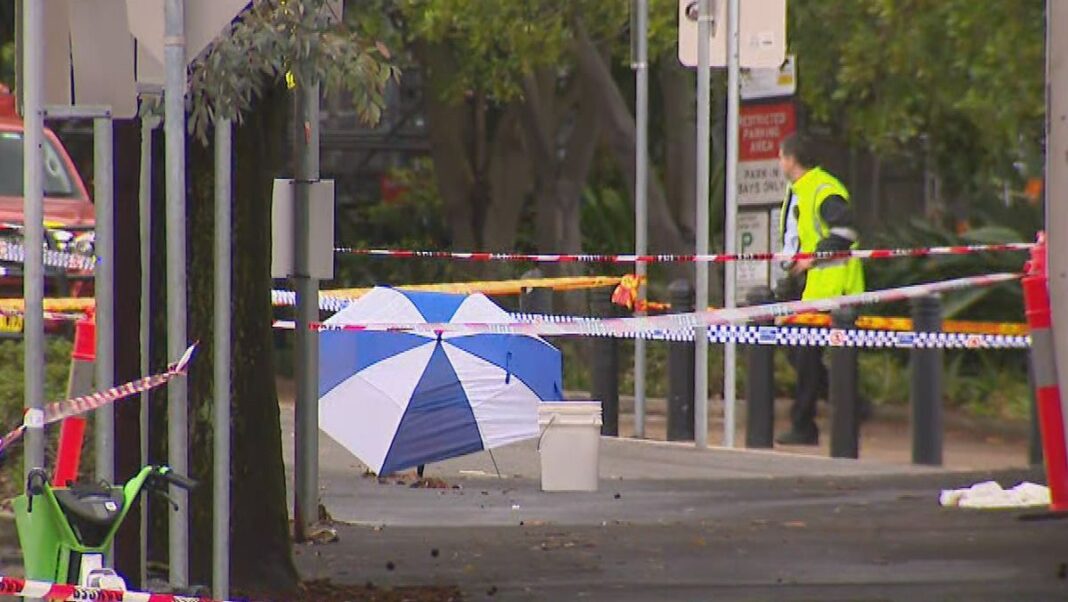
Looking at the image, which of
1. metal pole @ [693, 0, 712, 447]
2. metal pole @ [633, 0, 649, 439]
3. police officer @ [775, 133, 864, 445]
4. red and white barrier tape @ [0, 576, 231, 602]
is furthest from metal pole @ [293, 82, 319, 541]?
metal pole @ [633, 0, 649, 439]

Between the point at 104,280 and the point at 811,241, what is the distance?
30.1 feet

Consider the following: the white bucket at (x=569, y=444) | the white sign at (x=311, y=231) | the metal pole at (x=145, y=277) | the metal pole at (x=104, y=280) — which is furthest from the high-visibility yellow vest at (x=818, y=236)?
the metal pole at (x=104, y=280)

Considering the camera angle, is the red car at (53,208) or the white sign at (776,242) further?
the white sign at (776,242)

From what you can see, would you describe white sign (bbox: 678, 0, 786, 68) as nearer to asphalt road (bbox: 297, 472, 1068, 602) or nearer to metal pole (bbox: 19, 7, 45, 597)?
asphalt road (bbox: 297, 472, 1068, 602)

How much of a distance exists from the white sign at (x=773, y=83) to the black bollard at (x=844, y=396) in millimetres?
2356

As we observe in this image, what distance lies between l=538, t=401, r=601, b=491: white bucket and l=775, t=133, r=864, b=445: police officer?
3.11 metres

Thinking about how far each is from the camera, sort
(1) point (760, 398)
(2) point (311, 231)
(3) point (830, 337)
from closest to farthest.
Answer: (2) point (311, 231) < (3) point (830, 337) < (1) point (760, 398)

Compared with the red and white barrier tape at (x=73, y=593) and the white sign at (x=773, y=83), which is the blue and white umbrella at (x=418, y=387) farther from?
the red and white barrier tape at (x=73, y=593)

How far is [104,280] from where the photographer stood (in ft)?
22.7

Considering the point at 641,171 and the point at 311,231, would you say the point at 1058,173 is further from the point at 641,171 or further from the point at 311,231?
the point at 641,171

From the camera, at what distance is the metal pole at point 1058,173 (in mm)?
9227

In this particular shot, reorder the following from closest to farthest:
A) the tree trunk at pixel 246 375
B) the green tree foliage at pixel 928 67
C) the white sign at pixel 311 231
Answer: the tree trunk at pixel 246 375 → the white sign at pixel 311 231 → the green tree foliage at pixel 928 67

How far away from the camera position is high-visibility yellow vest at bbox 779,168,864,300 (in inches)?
604

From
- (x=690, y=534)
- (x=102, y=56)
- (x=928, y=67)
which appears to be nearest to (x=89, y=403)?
(x=102, y=56)
